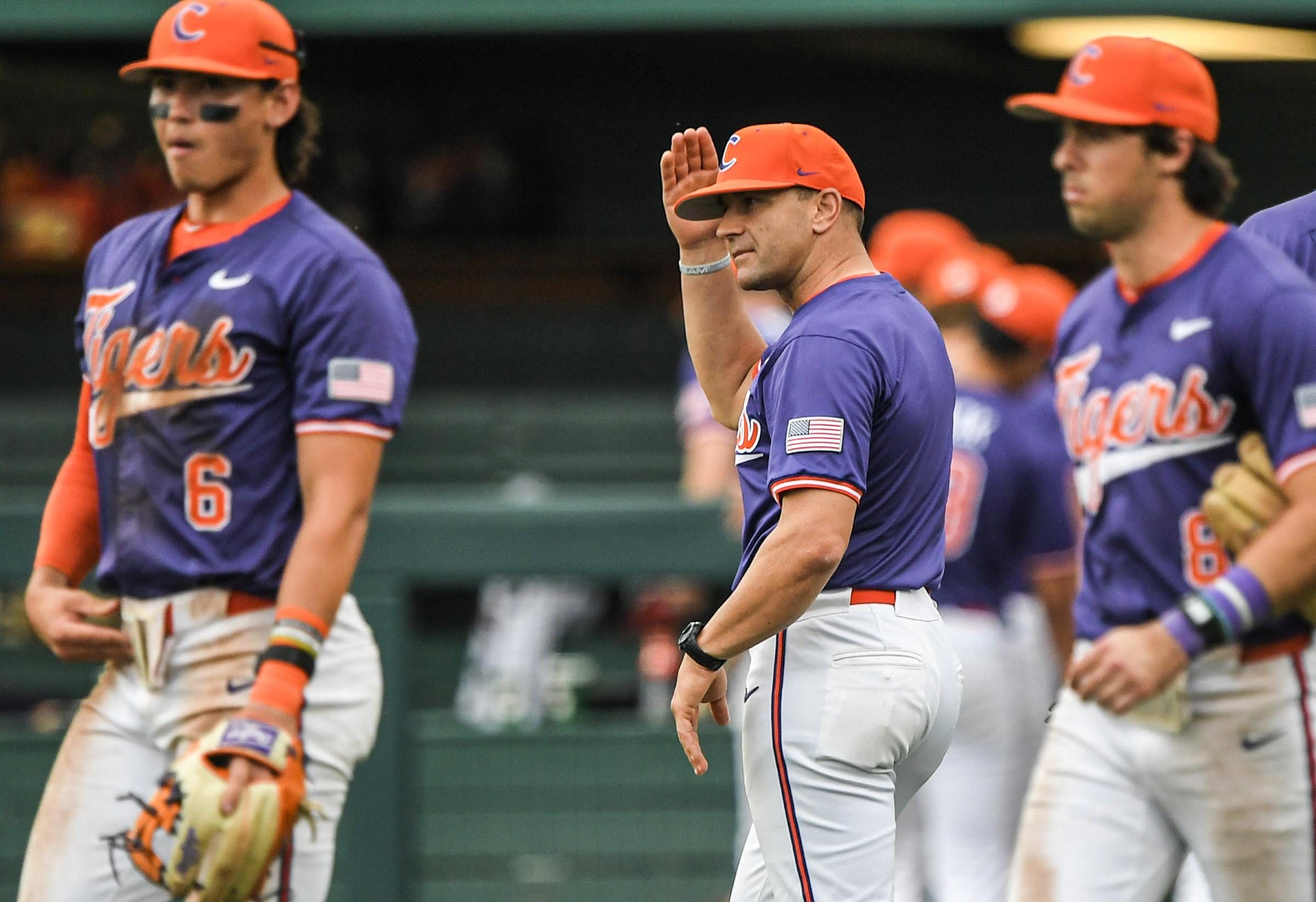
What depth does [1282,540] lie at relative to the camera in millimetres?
3127

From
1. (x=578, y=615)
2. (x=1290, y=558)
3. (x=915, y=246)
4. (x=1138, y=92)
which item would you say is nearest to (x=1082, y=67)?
(x=1138, y=92)

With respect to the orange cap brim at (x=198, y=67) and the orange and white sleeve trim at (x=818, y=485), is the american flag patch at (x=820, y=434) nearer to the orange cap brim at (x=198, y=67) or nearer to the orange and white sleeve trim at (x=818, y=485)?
the orange and white sleeve trim at (x=818, y=485)

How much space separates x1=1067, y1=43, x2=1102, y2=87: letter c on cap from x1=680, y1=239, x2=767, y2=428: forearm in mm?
873

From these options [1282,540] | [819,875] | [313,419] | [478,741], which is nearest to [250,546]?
[313,419]

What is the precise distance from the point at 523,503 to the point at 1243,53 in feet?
25.7

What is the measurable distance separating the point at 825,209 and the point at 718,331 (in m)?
0.39

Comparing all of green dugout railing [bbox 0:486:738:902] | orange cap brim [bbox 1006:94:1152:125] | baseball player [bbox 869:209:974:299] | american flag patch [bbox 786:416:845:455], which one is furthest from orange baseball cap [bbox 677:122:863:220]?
baseball player [bbox 869:209:974:299]

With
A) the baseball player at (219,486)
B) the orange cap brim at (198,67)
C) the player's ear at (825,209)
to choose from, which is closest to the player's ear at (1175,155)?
the player's ear at (825,209)

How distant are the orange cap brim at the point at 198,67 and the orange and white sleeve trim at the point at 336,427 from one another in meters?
0.65

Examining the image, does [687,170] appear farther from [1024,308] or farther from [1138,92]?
[1024,308]

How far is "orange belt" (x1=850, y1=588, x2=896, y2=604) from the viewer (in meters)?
2.79

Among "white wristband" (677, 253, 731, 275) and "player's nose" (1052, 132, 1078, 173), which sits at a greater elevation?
"player's nose" (1052, 132, 1078, 173)

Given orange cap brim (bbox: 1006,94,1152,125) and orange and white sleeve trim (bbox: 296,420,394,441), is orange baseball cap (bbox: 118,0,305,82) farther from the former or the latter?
orange cap brim (bbox: 1006,94,1152,125)

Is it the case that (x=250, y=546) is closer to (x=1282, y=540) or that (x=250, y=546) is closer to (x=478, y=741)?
(x=1282, y=540)
